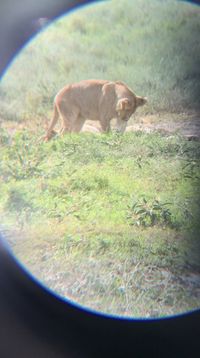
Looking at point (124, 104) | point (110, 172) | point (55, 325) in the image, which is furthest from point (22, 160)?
point (55, 325)

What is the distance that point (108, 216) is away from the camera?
→ 358cm

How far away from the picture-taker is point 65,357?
135 inches

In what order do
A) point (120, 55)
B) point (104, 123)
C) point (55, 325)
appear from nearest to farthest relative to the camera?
point (55, 325) < point (120, 55) < point (104, 123)

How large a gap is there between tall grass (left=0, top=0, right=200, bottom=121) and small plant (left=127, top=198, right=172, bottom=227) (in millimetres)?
634

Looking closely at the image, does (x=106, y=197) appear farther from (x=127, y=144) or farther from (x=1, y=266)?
(x=1, y=266)

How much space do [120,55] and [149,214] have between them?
105 centimetres

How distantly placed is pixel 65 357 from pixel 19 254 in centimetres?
69

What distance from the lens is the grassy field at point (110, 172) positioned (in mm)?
3494

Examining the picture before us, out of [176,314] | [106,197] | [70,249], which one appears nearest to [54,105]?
[106,197]

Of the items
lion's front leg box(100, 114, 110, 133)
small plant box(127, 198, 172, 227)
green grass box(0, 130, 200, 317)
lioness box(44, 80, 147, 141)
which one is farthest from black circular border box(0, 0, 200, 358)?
lion's front leg box(100, 114, 110, 133)

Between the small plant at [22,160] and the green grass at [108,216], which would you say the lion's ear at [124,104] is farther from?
the small plant at [22,160]

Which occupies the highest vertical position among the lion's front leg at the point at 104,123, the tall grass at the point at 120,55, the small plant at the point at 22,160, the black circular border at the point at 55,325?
the tall grass at the point at 120,55

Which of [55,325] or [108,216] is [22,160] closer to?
[108,216]

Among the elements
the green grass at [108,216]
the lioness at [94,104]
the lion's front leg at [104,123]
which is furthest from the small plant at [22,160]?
the lion's front leg at [104,123]
